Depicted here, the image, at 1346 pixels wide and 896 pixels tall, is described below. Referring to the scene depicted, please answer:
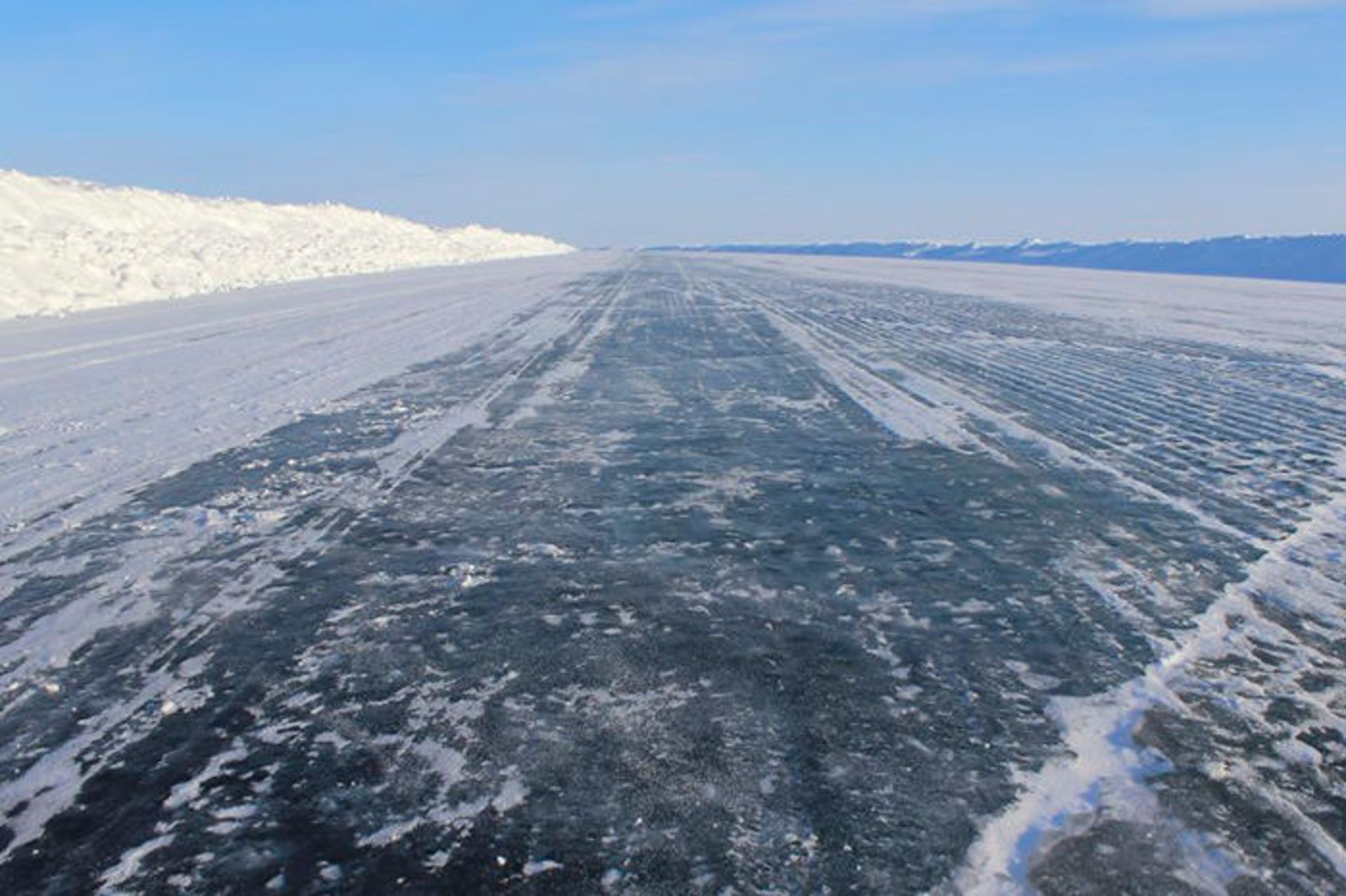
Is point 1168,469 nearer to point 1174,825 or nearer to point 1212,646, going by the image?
point 1212,646

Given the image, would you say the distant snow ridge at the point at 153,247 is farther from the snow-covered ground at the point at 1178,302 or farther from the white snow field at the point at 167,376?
the snow-covered ground at the point at 1178,302

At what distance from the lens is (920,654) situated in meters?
3.29

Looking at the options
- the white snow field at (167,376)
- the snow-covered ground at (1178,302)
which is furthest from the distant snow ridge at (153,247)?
the snow-covered ground at (1178,302)

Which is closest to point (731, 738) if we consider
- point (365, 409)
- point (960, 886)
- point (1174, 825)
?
point (960, 886)

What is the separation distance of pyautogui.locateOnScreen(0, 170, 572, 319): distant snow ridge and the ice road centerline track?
1951 cm

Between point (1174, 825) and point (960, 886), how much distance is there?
668 millimetres

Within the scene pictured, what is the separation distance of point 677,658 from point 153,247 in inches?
1553

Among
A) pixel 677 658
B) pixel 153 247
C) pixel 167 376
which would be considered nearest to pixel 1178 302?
pixel 167 376

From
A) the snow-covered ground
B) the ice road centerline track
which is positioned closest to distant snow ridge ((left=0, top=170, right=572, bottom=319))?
the ice road centerline track

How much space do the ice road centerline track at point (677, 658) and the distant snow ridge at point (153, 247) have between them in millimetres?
19515

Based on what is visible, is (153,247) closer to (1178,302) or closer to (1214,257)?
(1178,302)

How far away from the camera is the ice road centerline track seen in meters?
2.23

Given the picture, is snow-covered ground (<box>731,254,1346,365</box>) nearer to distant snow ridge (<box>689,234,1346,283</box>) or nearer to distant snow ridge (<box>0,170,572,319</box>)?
distant snow ridge (<box>689,234,1346,283</box>)

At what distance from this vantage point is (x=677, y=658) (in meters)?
3.25
